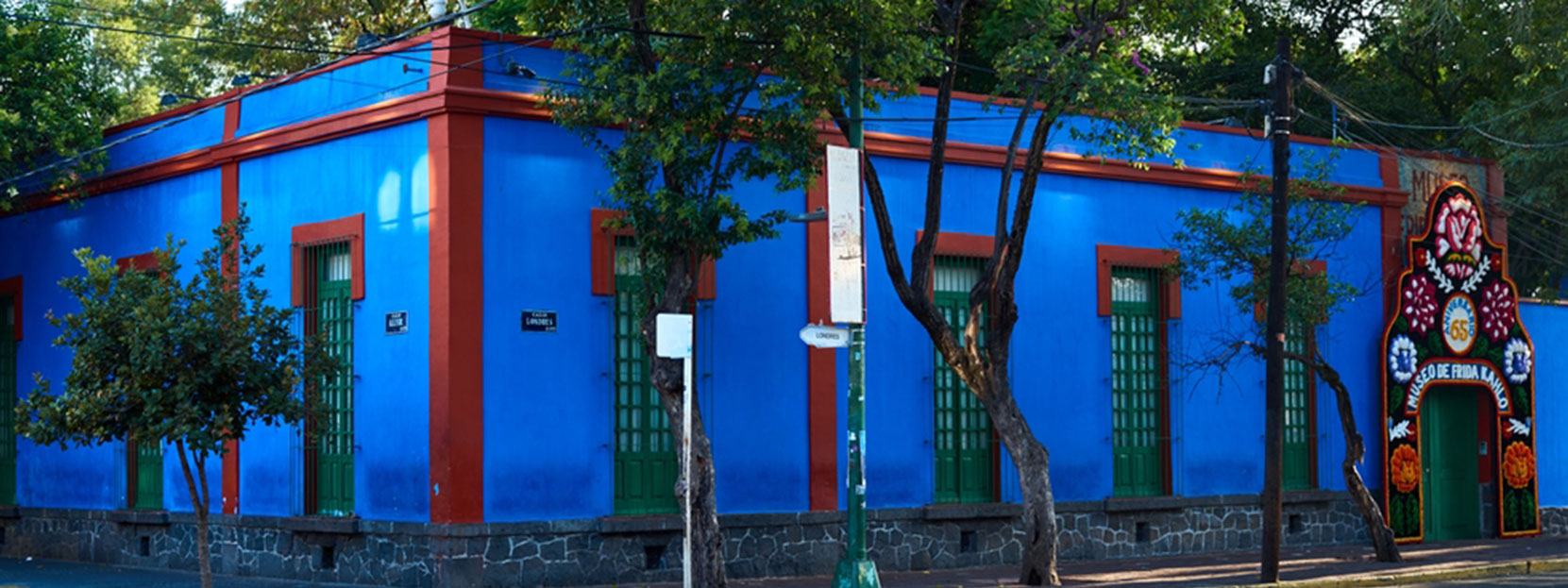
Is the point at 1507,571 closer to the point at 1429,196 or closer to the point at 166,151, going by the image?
the point at 1429,196

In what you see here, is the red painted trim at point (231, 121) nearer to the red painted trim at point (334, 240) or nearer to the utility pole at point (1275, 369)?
the red painted trim at point (334, 240)

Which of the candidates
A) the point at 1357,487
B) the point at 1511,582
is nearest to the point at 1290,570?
the point at 1357,487

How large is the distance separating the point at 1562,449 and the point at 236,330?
21404 mm

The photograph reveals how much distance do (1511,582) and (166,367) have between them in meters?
14.4

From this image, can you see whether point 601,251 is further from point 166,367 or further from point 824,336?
point 166,367

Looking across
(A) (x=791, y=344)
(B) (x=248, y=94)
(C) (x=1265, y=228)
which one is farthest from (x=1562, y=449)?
(B) (x=248, y=94)

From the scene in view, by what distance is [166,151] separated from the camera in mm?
22297

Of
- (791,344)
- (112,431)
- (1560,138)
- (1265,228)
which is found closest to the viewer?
(112,431)

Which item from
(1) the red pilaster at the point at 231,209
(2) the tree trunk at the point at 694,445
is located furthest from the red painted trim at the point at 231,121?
(2) the tree trunk at the point at 694,445

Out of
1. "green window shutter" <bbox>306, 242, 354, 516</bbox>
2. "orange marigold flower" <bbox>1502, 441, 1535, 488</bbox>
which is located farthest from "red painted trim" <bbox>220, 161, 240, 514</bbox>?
"orange marigold flower" <bbox>1502, 441, 1535, 488</bbox>

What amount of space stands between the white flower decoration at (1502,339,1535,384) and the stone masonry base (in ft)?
11.9

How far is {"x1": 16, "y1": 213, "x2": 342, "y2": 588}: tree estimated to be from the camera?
48.4 feet

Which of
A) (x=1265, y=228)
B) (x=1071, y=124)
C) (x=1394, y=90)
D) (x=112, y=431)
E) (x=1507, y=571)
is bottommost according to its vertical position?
(x=1507, y=571)

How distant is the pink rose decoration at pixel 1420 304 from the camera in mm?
25641
